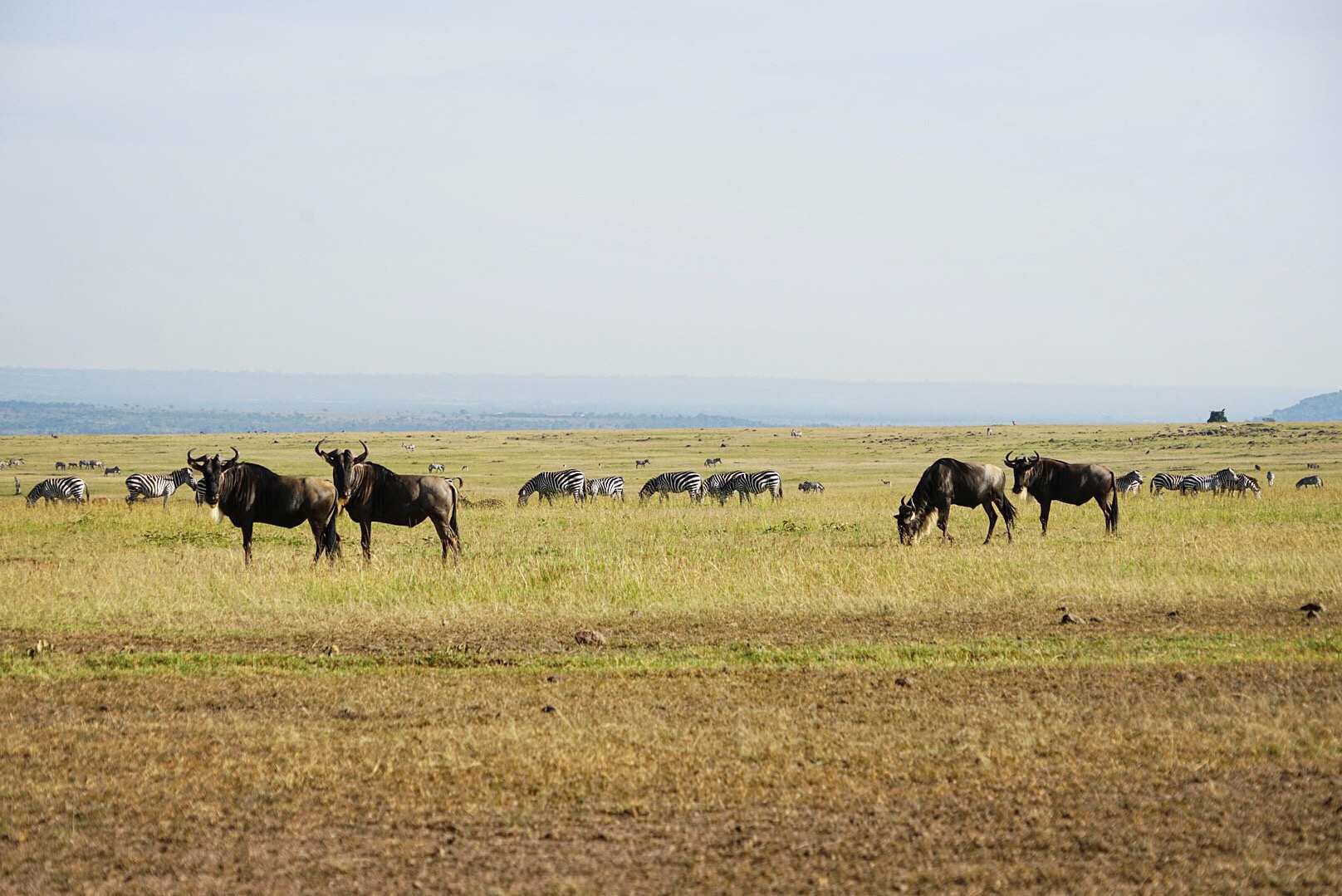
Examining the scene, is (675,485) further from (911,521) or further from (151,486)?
(911,521)

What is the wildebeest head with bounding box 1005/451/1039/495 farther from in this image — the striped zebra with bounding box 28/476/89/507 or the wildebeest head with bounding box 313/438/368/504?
the striped zebra with bounding box 28/476/89/507

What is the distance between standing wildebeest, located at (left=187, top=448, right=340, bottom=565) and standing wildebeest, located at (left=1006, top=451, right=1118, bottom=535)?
41.2ft

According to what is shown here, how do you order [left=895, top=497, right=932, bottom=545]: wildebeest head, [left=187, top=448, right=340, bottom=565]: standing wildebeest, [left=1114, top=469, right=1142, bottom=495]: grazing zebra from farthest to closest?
[left=1114, top=469, right=1142, bottom=495]: grazing zebra → [left=895, top=497, right=932, bottom=545]: wildebeest head → [left=187, top=448, right=340, bottom=565]: standing wildebeest

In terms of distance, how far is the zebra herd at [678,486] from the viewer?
4131cm

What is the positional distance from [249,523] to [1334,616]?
15264 mm

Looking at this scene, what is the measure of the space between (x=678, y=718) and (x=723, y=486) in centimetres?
3161

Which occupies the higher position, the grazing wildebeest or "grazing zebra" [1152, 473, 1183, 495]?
the grazing wildebeest

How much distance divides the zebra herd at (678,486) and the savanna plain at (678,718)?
18.8m

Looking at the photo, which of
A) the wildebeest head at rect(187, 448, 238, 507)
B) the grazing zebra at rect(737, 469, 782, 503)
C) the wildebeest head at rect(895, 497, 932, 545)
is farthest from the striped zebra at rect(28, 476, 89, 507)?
the wildebeest head at rect(895, 497, 932, 545)

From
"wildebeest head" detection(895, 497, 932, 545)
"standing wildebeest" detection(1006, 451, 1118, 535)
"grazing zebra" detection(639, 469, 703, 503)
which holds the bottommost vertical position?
"grazing zebra" detection(639, 469, 703, 503)

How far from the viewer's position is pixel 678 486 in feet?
141

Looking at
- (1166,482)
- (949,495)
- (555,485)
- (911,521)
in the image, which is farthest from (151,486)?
(1166,482)

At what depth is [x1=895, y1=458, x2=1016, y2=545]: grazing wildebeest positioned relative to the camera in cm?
2320

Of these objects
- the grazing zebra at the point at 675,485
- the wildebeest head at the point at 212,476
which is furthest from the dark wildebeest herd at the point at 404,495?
the grazing zebra at the point at 675,485
